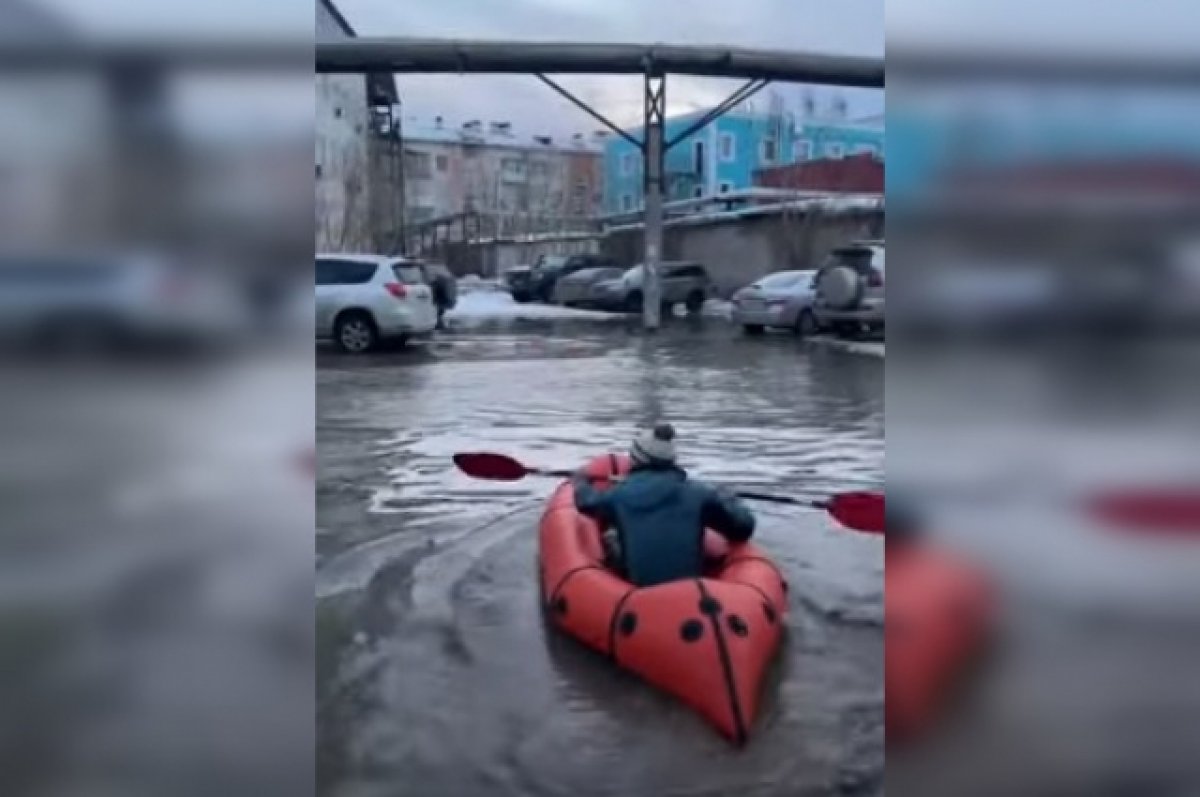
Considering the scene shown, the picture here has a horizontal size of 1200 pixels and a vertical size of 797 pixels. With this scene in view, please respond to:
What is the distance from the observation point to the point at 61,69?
2.87ft

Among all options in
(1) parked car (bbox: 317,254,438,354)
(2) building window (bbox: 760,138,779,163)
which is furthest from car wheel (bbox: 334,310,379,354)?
(2) building window (bbox: 760,138,779,163)

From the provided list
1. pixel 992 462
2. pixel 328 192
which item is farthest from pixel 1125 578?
pixel 328 192

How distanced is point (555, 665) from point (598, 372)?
6.11m

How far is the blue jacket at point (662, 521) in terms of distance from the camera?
2.93 metres

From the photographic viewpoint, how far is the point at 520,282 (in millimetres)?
15242

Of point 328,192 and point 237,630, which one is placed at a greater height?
point 328,192

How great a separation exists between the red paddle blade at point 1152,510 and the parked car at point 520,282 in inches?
552

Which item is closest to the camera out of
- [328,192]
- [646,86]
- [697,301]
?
[328,192]

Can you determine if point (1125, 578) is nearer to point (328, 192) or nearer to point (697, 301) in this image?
point (328, 192)

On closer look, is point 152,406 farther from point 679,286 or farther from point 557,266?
point 557,266

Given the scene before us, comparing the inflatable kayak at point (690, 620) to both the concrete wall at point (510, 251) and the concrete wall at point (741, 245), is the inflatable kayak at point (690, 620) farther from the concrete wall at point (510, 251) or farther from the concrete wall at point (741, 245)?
the concrete wall at point (510, 251)

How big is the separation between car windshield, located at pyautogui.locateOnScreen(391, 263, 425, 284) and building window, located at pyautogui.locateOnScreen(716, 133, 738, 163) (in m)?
4.31

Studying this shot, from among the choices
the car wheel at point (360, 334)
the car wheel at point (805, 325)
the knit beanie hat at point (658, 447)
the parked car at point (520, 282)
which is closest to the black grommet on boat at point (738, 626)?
the knit beanie hat at point (658, 447)

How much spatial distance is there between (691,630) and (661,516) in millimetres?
472
